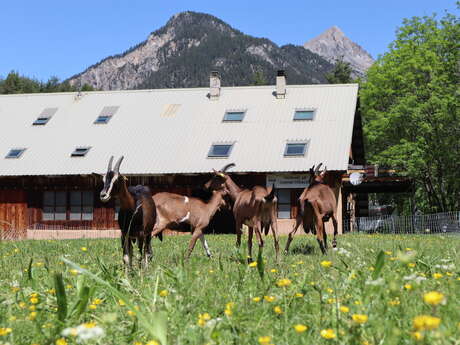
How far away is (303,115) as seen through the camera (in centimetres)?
2809

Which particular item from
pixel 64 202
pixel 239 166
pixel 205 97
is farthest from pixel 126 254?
pixel 205 97

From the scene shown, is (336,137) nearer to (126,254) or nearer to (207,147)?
(207,147)

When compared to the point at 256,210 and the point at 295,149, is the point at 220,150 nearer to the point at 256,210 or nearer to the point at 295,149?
the point at 295,149

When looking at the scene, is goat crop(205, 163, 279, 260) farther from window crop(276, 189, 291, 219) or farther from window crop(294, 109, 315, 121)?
window crop(294, 109, 315, 121)

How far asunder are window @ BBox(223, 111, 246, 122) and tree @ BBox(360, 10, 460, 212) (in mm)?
9315

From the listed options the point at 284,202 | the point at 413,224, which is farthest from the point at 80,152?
the point at 413,224

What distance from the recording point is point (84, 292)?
3.18 meters

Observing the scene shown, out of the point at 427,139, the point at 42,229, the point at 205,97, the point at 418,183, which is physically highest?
the point at 205,97

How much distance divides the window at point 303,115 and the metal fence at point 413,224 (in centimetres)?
571

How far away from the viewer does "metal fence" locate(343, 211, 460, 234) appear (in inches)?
983

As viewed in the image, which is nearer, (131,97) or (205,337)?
(205,337)

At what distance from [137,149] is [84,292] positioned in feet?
80.5

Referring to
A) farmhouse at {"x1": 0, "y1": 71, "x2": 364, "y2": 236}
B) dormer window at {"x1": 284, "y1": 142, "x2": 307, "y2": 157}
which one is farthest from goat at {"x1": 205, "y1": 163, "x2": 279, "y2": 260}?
dormer window at {"x1": 284, "y1": 142, "x2": 307, "y2": 157}

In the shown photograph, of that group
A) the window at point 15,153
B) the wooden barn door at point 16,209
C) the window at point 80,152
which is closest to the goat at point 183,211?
the window at point 80,152
